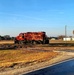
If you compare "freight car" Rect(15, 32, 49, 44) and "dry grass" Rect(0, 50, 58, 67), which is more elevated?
"freight car" Rect(15, 32, 49, 44)

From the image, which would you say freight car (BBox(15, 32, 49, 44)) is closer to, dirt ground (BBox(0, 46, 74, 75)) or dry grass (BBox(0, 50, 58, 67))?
dry grass (BBox(0, 50, 58, 67))

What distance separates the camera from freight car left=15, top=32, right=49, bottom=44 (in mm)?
60125

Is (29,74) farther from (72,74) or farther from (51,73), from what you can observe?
(72,74)

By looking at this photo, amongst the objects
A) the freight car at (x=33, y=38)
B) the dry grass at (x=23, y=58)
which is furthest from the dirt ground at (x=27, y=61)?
the freight car at (x=33, y=38)

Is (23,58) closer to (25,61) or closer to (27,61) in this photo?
(25,61)

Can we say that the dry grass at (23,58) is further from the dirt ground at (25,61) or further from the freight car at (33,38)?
the freight car at (33,38)

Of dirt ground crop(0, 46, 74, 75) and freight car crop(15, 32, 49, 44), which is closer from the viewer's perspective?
dirt ground crop(0, 46, 74, 75)

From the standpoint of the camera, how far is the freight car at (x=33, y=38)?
60125 mm

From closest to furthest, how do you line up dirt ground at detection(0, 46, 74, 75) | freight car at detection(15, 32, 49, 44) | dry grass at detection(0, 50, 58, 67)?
dirt ground at detection(0, 46, 74, 75), dry grass at detection(0, 50, 58, 67), freight car at detection(15, 32, 49, 44)

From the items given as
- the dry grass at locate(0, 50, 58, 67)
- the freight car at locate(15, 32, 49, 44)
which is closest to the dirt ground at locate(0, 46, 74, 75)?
the dry grass at locate(0, 50, 58, 67)

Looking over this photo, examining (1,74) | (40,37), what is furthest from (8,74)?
(40,37)

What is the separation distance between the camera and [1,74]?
533 inches

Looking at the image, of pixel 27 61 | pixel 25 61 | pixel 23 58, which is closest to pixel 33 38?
pixel 23 58

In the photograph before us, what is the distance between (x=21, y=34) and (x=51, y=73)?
4972cm
